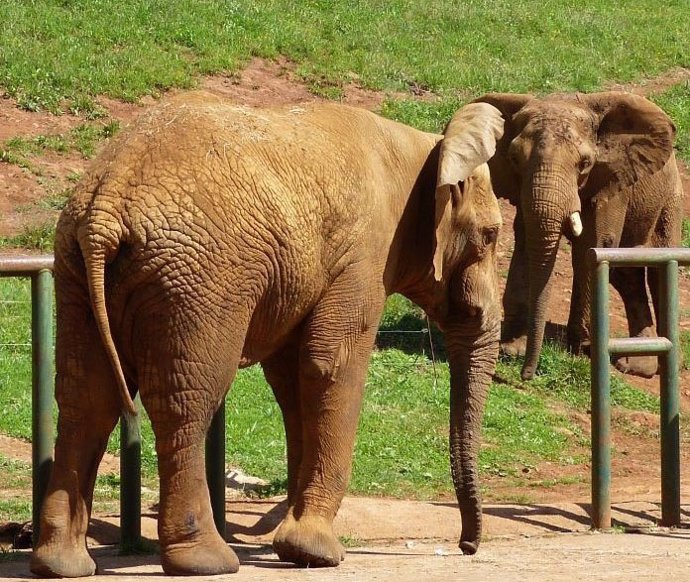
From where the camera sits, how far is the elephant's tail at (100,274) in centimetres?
534

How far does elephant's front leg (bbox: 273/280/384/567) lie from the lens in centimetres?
612

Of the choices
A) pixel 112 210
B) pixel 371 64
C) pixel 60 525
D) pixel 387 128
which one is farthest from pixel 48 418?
pixel 371 64

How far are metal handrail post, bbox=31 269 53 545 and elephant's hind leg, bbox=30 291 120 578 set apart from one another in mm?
609

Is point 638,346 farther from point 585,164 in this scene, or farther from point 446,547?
point 585,164

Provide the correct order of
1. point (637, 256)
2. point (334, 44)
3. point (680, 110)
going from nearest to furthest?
1. point (637, 256)
2. point (680, 110)
3. point (334, 44)

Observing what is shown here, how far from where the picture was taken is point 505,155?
505 inches

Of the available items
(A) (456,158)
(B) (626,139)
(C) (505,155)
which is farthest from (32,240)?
(A) (456,158)

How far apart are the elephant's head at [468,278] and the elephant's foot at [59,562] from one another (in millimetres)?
1690

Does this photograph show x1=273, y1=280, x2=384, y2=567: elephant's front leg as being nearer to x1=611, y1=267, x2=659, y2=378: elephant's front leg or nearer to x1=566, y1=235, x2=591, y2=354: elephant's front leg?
x1=566, y1=235, x2=591, y2=354: elephant's front leg

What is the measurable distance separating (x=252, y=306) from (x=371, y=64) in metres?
15.3

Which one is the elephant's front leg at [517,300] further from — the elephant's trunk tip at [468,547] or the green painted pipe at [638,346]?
the elephant's trunk tip at [468,547]

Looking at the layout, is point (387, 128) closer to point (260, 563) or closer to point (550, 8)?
point (260, 563)

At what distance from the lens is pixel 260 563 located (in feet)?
20.3

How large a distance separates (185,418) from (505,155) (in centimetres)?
768
